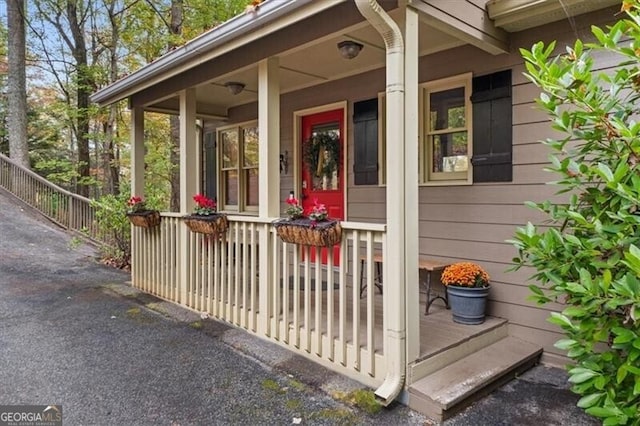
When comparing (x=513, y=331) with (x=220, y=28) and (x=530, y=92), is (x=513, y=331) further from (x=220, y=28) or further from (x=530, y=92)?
(x=220, y=28)

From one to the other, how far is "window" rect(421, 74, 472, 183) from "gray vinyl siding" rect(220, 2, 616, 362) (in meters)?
0.11

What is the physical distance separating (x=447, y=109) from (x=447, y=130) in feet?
0.64

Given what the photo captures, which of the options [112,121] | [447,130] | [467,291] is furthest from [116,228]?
[467,291]

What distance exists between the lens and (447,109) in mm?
3822

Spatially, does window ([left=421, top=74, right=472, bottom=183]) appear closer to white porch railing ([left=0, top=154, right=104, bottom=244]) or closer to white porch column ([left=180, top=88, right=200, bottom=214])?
white porch column ([left=180, top=88, right=200, bottom=214])

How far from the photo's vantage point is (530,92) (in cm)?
326

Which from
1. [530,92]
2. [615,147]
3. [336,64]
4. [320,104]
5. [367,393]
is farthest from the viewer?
[320,104]

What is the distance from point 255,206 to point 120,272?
8.04 feet

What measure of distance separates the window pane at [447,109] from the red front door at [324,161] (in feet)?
3.71

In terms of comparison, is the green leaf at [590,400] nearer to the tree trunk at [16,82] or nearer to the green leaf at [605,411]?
the green leaf at [605,411]

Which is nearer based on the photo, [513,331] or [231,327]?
[513,331]

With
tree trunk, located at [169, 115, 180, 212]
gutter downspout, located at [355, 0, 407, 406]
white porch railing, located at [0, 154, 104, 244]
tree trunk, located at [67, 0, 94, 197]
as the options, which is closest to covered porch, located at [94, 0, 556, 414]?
gutter downspout, located at [355, 0, 407, 406]

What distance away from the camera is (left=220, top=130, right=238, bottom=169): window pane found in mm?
6438

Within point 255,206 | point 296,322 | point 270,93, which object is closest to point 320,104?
point 270,93
